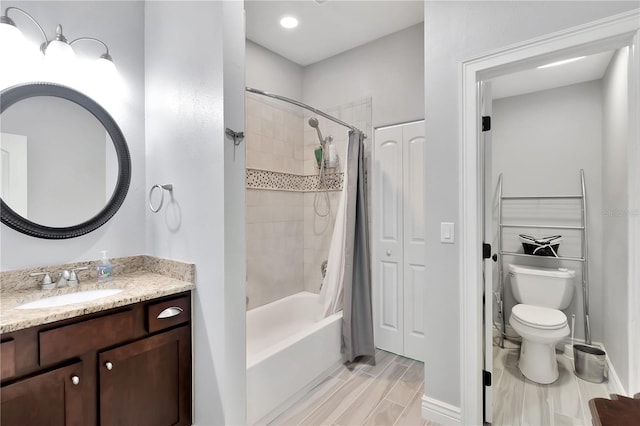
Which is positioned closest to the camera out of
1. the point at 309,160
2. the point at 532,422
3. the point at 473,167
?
the point at 473,167

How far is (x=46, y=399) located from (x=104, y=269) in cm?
67

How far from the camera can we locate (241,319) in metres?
1.55

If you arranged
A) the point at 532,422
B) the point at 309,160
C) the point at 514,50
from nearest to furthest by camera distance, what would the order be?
the point at 514,50 < the point at 532,422 < the point at 309,160

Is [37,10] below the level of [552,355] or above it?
above

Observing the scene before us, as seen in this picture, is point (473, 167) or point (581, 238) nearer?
point (473, 167)

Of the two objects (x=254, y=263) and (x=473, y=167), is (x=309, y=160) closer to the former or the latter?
(x=254, y=263)

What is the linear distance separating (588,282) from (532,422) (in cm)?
146

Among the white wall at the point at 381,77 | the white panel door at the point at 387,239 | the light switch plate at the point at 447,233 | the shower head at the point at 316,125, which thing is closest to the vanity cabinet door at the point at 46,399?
the light switch plate at the point at 447,233

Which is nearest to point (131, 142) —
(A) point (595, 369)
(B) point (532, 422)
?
(B) point (532, 422)

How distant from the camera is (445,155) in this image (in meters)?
1.69

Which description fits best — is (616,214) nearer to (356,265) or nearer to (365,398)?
Result: (356,265)

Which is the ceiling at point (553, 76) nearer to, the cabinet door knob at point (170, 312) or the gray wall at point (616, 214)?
the gray wall at point (616, 214)

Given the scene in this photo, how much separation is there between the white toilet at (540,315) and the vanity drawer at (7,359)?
285cm

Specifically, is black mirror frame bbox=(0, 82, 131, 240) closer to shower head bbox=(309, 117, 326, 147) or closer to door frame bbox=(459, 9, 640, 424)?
shower head bbox=(309, 117, 326, 147)
